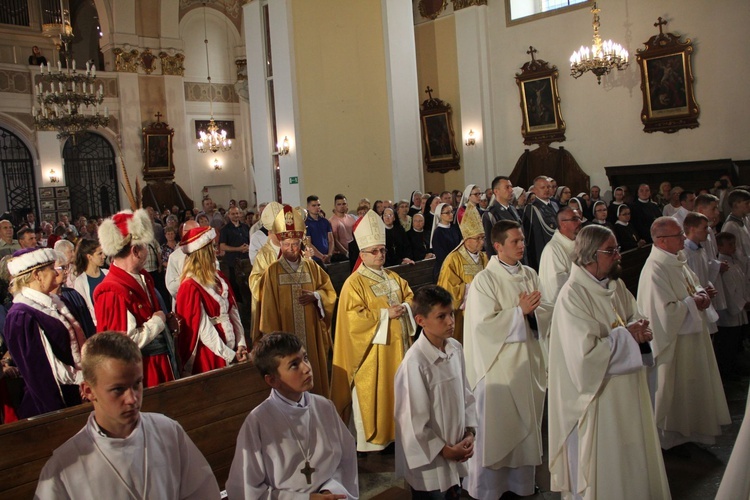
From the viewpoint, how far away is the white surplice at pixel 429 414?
11.7 feet

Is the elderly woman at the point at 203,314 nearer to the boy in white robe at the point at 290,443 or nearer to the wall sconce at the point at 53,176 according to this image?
the boy in white robe at the point at 290,443

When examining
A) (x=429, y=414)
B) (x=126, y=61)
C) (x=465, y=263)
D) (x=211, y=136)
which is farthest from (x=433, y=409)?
(x=126, y=61)

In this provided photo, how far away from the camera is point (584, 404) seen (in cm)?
391

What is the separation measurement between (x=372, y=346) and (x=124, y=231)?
78.7 inches

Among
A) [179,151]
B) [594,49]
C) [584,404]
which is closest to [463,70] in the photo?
[594,49]

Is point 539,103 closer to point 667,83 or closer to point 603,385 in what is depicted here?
point 667,83

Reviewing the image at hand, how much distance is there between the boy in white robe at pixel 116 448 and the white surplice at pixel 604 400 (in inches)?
92.6

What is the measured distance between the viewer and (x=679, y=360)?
17.3 ft

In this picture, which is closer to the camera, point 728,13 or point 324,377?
point 324,377

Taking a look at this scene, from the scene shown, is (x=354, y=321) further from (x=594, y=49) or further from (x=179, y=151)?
(x=179, y=151)

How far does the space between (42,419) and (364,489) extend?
2.36 metres

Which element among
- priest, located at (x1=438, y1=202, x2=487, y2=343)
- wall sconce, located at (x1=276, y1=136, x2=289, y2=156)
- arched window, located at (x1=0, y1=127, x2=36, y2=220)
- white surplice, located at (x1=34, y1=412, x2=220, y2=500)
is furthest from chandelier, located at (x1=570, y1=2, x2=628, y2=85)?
arched window, located at (x1=0, y1=127, x2=36, y2=220)

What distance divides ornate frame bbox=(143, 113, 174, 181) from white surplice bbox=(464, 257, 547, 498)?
1922 cm

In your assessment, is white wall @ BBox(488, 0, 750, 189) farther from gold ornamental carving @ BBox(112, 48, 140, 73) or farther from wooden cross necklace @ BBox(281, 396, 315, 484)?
wooden cross necklace @ BBox(281, 396, 315, 484)
